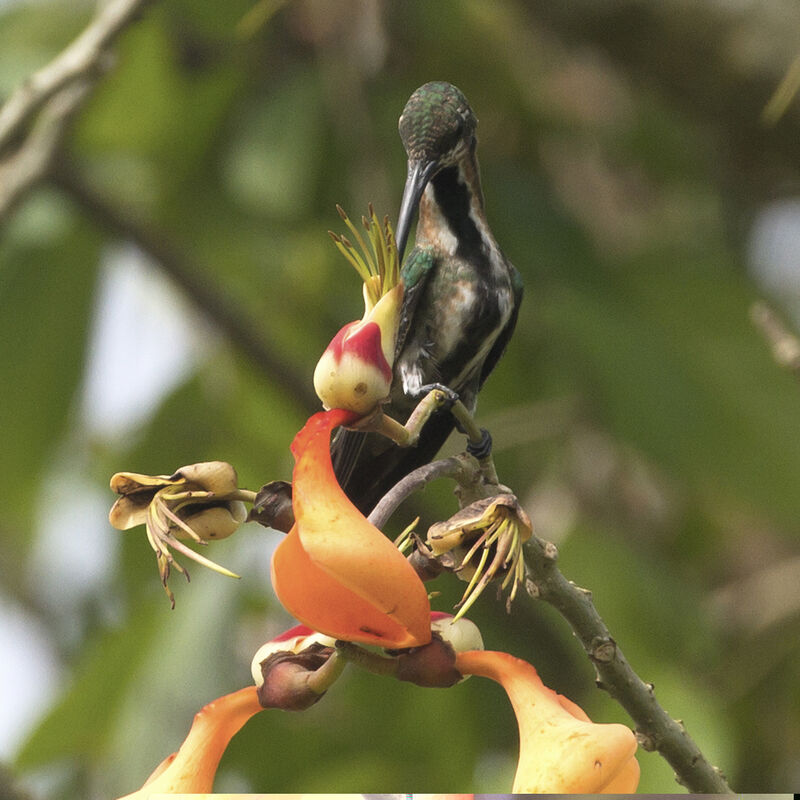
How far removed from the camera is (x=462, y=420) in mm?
587

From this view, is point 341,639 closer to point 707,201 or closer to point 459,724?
point 459,724

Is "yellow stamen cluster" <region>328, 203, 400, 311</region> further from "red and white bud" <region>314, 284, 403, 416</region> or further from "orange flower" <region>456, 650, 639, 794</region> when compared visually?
"orange flower" <region>456, 650, 639, 794</region>

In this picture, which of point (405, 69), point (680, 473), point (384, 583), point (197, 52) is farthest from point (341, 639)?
point (197, 52)

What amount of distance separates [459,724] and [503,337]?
1161 millimetres

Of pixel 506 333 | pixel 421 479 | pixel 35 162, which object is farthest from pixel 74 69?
pixel 421 479

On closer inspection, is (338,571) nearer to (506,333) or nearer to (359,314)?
(506,333)

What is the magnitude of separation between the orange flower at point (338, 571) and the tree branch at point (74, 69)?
80cm

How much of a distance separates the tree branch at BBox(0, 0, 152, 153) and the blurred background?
39 centimetres

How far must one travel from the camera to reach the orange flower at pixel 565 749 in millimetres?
495

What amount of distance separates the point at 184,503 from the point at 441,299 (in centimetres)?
25

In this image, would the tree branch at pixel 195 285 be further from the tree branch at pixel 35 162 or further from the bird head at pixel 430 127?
the bird head at pixel 430 127

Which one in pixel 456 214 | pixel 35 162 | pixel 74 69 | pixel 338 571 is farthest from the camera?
pixel 35 162

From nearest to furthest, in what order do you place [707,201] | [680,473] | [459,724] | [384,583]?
1. [384,583]
2. [680,473]
3. [459,724]
4. [707,201]

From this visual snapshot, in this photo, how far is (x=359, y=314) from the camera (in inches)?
67.8
